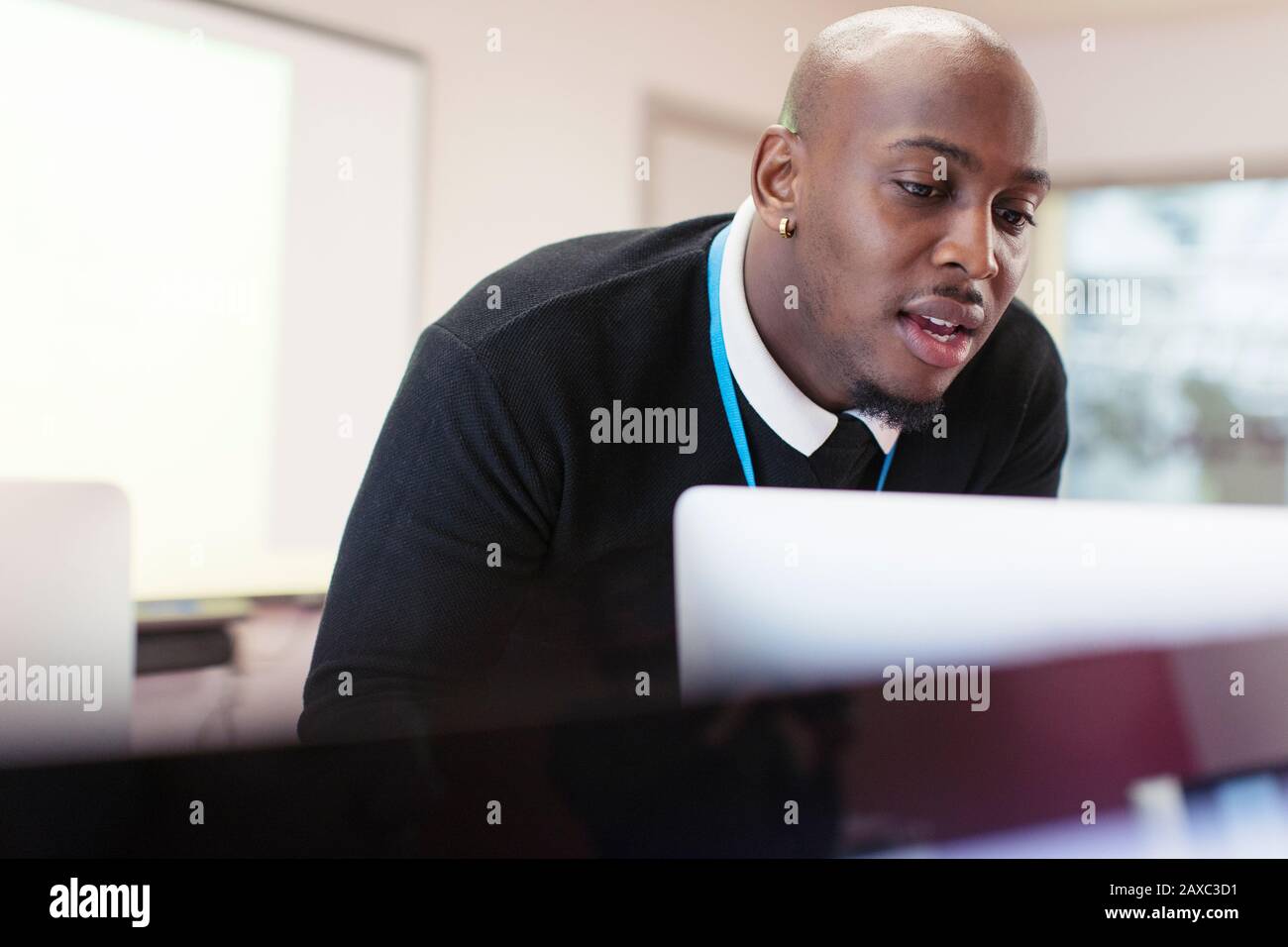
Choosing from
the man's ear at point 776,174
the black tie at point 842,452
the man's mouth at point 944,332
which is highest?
the man's ear at point 776,174

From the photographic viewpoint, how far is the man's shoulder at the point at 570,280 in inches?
29.0

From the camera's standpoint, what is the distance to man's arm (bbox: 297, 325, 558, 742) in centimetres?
63

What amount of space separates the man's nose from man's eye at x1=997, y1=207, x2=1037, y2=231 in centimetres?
1

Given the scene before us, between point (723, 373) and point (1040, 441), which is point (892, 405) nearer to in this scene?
point (723, 373)

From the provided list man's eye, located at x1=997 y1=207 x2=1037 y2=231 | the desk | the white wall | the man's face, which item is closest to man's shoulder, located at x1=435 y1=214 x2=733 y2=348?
the man's face

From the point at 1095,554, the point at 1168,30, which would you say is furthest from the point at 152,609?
the point at 1168,30

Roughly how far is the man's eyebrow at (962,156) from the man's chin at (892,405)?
0.37 ft

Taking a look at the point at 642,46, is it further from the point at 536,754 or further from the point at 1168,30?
the point at 536,754

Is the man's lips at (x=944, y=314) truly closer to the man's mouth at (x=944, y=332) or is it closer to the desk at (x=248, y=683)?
the man's mouth at (x=944, y=332)

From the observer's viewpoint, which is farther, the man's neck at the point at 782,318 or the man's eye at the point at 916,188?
the man's neck at the point at 782,318

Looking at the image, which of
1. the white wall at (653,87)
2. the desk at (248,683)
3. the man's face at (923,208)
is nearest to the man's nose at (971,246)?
the man's face at (923,208)

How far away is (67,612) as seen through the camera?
460 mm

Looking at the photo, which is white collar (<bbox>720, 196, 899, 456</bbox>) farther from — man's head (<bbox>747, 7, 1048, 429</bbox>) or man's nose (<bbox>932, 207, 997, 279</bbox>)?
man's nose (<bbox>932, 207, 997, 279</bbox>)

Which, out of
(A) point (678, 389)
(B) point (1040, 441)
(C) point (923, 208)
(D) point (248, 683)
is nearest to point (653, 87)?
(D) point (248, 683)
